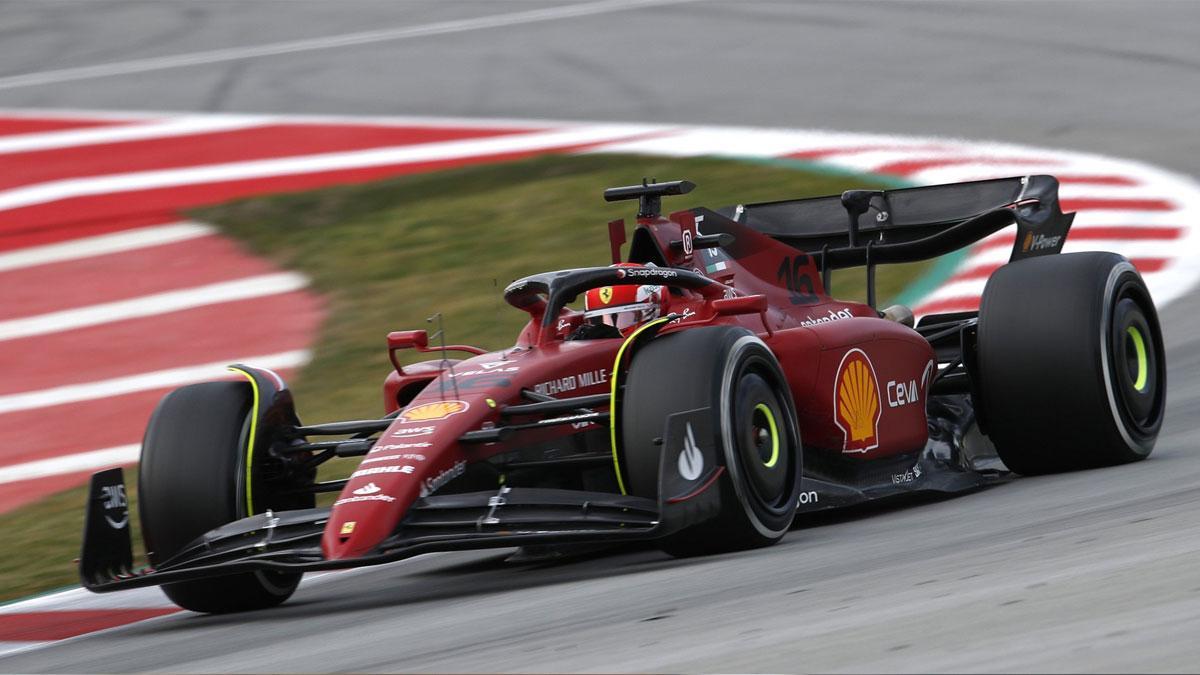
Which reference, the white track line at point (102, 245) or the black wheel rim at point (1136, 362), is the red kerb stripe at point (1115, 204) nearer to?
A: the black wheel rim at point (1136, 362)

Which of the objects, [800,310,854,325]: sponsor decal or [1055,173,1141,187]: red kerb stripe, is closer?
[800,310,854,325]: sponsor decal

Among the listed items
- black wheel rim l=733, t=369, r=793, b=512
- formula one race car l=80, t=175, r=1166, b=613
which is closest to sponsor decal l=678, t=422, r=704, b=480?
formula one race car l=80, t=175, r=1166, b=613

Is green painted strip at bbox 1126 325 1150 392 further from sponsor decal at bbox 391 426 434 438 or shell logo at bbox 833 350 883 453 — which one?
sponsor decal at bbox 391 426 434 438

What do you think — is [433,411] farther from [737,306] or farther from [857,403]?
[857,403]

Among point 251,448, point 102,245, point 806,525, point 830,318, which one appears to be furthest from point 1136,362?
point 102,245

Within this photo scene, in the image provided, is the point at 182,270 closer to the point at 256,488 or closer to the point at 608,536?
the point at 256,488

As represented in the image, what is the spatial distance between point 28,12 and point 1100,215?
1745cm

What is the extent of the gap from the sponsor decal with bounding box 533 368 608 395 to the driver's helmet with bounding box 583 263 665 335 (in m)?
0.30

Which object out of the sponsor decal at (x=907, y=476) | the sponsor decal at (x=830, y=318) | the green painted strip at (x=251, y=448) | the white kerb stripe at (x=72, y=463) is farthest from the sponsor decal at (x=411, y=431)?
the white kerb stripe at (x=72, y=463)

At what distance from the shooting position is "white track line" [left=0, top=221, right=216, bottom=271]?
1427 cm

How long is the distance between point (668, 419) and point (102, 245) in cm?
941

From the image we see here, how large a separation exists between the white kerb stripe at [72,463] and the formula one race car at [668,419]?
128 inches

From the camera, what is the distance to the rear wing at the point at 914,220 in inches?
341

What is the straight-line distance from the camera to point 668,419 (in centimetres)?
612
